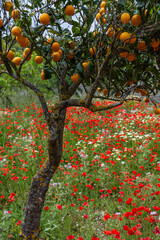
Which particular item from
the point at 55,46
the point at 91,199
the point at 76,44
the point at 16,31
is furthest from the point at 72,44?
the point at 91,199

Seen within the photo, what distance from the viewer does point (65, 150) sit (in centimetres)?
484

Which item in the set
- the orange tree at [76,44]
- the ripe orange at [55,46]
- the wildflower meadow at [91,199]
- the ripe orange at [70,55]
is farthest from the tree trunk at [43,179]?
the ripe orange at [55,46]

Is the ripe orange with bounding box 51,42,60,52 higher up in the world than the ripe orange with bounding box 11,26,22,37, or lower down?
lower down

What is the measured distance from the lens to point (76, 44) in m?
1.89

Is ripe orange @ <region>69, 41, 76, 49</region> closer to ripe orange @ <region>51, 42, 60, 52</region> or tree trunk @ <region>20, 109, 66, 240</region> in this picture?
ripe orange @ <region>51, 42, 60, 52</region>

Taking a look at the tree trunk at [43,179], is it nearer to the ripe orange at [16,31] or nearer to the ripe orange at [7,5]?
the ripe orange at [16,31]

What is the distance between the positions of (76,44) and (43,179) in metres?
1.43

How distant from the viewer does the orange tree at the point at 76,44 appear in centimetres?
150

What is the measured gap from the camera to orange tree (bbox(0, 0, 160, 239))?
150 cm

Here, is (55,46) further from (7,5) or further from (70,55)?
(7,5)

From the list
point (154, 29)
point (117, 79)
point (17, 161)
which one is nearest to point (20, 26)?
point (154, 29)

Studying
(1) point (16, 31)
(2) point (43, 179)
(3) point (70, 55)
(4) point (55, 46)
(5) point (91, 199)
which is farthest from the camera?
(5) point (91, 199)

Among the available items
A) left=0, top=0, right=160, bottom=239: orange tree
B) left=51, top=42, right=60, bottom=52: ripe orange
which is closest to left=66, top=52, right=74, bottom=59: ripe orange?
left=0, top=0, right=160, bottom=239: orange tree

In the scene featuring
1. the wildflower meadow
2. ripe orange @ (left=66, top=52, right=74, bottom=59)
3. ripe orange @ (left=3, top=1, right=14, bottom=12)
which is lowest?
the wildflower meadow
